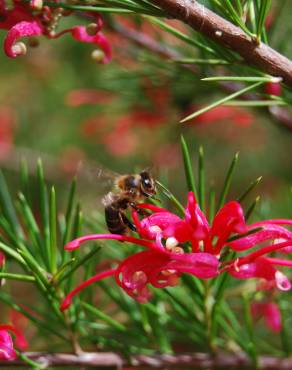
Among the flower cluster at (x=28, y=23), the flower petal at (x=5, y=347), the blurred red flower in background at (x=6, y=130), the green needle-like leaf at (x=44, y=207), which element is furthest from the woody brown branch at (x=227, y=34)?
the blurred red flower in background at (x=6, y=130)

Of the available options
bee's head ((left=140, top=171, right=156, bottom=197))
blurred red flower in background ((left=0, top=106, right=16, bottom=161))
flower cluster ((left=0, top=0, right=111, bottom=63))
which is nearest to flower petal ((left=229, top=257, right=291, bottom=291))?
bee's head ((left=140, top=171, right=156, bottom=197))

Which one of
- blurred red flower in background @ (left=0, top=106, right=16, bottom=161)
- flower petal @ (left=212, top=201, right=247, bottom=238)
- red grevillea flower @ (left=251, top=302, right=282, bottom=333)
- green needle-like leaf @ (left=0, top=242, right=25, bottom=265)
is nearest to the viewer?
flower petal @ (left=212, top=201, right=247, bottom=238)

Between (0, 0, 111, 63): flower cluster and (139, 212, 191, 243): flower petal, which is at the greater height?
(0, 0, 111, 63): flower cluster

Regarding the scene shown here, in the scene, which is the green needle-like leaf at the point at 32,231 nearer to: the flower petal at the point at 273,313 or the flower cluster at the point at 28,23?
the flower cluster at the point at 28,23

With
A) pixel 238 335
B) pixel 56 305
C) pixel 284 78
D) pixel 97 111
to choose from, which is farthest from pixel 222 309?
pixel 97 111

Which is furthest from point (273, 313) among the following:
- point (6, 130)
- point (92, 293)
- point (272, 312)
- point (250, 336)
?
point (6, 130)

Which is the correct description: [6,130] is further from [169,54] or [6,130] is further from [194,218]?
[194,218]

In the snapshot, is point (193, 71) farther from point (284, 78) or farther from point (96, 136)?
point (96, 136)

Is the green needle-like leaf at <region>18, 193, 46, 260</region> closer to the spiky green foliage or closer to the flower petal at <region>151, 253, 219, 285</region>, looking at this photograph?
the spiky green foliage
